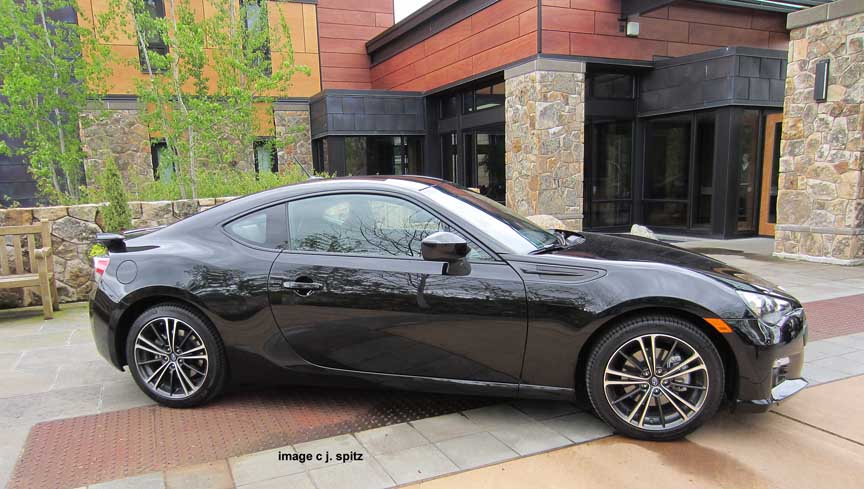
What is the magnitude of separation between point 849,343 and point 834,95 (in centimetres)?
525

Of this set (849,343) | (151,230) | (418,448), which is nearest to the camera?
(418,448)

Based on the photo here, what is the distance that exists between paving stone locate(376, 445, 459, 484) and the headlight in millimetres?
1800

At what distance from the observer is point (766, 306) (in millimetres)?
2926

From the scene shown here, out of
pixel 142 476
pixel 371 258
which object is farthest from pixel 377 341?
pixel 142 476

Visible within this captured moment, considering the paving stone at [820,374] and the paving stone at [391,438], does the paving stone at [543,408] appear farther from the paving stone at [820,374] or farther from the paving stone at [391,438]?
the paving stone at [820,374]

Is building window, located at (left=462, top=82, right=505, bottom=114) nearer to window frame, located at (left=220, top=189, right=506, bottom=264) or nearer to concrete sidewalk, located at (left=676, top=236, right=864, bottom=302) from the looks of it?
concrete sidewalk, located at (left=676, top=236, right=864, bottom=302)

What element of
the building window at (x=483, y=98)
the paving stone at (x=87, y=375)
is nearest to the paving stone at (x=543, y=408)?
the paving stone at (x=87, y=375)

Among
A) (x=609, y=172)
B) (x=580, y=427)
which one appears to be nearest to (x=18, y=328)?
(x=580, y=427)

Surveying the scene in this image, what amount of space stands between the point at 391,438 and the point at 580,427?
1096 millimetres

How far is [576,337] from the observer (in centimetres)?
294

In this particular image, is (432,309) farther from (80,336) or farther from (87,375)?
(80,336)

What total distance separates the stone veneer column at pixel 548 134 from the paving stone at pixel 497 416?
26.3 ft

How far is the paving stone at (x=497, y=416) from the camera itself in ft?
10.4

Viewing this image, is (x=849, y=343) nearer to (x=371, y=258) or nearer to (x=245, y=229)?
(x=371, y=258)
